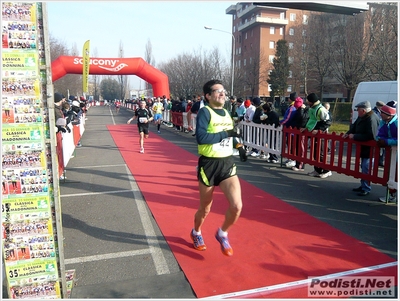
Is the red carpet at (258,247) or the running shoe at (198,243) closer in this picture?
the red carpet at (258,247)

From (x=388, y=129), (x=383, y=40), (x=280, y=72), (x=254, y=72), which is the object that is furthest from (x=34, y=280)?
(x=280, y=72)

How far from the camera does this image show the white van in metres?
13.5

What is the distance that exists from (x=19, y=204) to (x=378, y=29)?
27859 millimetres

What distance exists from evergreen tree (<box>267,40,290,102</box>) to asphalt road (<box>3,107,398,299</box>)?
1661 inches

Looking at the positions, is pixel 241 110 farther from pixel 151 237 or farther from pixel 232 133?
pixel 232 133

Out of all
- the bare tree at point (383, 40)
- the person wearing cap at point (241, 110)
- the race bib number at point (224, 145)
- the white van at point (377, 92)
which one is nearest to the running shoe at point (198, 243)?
the race bib number at point (224, 145)

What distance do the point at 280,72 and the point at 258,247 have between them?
1886 inches

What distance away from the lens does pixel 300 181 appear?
7891 millimetres

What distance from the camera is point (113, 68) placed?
26.5 m

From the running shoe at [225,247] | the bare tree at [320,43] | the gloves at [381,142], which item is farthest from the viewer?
the bare tree at [320,43]

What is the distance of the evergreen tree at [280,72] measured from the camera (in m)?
49.4

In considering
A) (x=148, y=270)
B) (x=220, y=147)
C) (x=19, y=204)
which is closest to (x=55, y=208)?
(x=19, y=204)

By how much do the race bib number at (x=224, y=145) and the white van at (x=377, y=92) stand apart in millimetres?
11742

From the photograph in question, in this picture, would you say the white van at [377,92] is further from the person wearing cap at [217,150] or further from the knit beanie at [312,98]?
the person wearing cap at [217,150]
